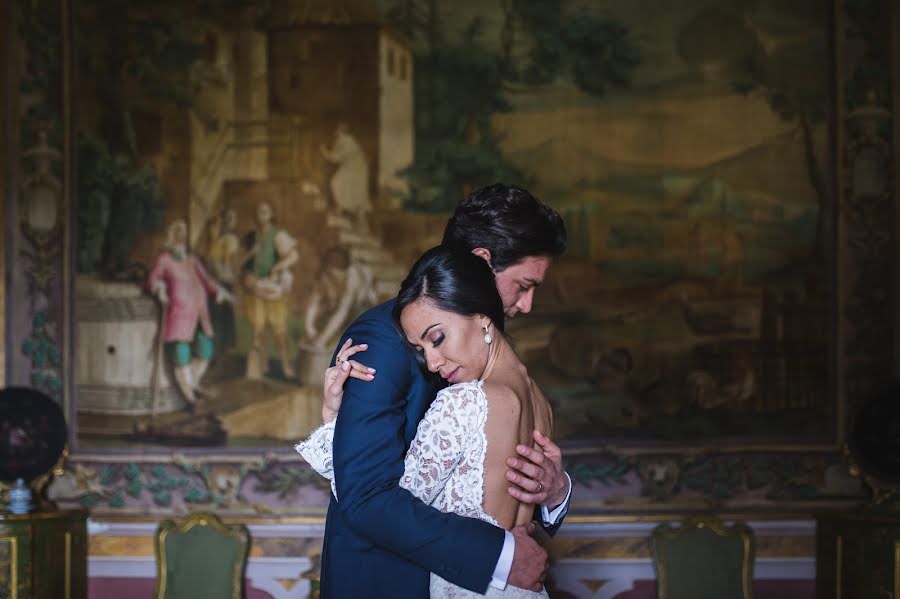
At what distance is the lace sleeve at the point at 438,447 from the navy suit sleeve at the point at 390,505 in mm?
65

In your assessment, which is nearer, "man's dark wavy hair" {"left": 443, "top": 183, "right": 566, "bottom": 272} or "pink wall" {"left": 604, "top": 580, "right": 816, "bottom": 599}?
"man's dark wavy hair" {"left": 443, "top": 183, "right": 566, "bottom": 272}

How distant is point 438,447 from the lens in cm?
295

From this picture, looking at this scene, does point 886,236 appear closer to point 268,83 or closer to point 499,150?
point 499,150

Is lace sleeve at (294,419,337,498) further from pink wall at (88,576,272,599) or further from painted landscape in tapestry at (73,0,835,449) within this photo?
pink wall at (88,576,272,599)

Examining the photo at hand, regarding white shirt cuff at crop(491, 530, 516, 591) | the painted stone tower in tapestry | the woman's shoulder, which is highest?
the painted stone tower in tapestry

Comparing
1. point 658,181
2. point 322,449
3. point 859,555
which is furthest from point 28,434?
point 859,555

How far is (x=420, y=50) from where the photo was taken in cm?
719

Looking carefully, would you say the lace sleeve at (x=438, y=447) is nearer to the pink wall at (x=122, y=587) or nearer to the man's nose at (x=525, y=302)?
the man's nose at (x=525, y=302)

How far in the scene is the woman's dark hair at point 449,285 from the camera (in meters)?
3.02

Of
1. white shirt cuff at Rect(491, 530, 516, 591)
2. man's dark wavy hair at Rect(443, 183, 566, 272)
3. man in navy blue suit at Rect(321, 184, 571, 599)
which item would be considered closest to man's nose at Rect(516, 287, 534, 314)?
man's dark wavy hair at Rect(443, 183, 566, 272)

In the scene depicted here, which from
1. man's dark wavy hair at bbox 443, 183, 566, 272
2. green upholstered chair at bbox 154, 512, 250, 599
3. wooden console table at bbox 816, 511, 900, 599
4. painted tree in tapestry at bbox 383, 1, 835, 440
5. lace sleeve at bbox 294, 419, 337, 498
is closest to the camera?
lace sleeve at bbox 294, 419, 337, 498

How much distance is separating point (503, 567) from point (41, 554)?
4.54 m

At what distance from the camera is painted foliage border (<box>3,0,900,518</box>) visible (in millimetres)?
7109

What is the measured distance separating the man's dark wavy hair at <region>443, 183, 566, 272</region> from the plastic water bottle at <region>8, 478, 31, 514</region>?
4.23m
